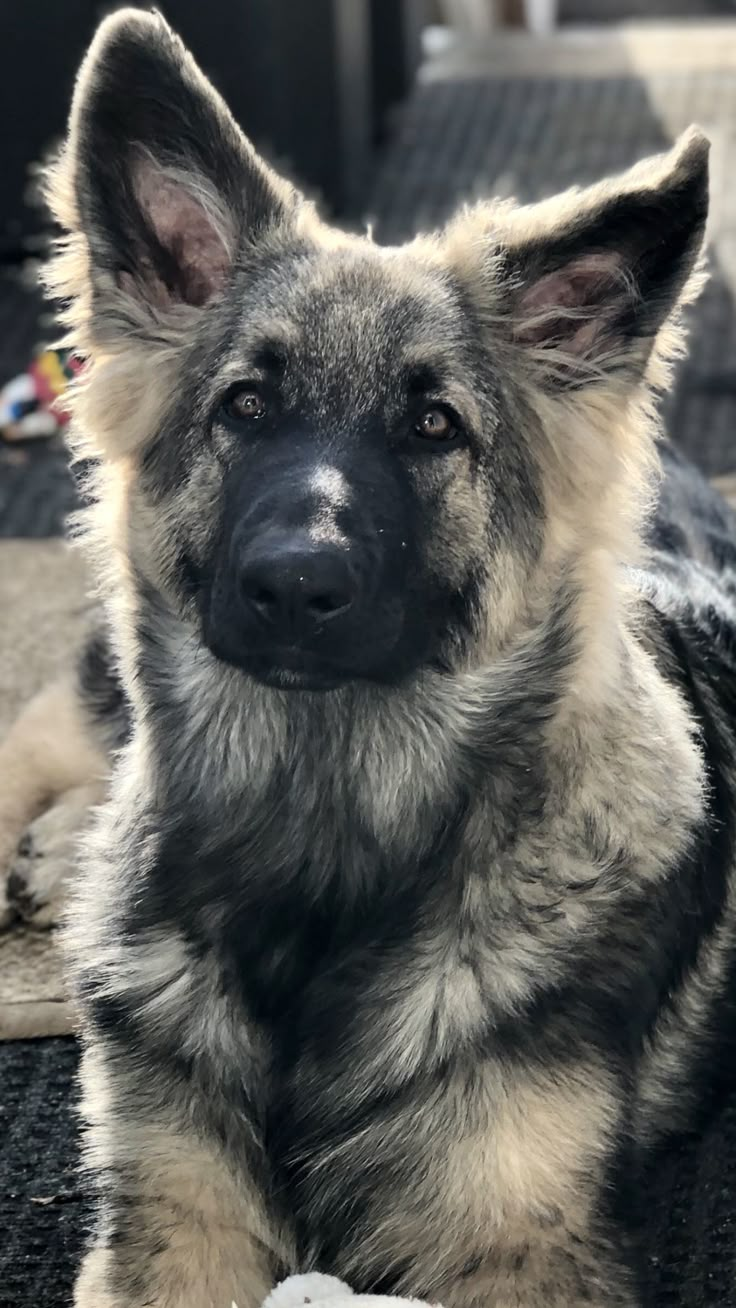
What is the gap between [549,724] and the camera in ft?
8.15

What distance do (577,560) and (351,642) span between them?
477 mm

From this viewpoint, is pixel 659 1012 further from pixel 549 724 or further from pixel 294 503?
pixel 294 503

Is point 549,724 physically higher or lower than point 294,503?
lower

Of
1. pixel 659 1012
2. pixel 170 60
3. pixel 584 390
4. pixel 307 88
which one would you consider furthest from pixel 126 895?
pixel 307 88

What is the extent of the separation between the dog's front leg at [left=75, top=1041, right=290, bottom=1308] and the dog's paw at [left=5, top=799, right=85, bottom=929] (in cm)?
82

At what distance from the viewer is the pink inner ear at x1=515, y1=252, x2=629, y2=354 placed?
8.17 ft

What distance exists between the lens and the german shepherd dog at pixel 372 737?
231 centimetres

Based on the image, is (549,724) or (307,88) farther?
(307,88)

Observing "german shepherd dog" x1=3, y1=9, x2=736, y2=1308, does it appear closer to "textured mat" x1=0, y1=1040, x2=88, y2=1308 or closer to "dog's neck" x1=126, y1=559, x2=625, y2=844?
"dog's neck" x1=126, y1=559, x2=625, y2=844

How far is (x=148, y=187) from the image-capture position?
257 centimetres

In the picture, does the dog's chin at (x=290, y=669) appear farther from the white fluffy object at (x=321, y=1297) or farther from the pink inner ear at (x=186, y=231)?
the white fluffy object at (x=321, y=1297)

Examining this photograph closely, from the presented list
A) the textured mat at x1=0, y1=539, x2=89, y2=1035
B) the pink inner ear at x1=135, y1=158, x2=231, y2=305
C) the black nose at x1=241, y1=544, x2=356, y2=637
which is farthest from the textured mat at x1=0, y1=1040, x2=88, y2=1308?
the pink inner ear at x1=135, y1=158, x2=231, y2=305

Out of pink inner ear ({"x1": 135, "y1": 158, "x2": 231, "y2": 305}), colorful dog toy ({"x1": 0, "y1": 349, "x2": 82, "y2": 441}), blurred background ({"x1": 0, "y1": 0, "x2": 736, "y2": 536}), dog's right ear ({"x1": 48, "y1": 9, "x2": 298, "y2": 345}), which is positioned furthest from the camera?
blurred background ({"x1": 0, "y1": 0, "x2": 736, "y2": 536})

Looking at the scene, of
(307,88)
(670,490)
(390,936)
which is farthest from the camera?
(307,88)
